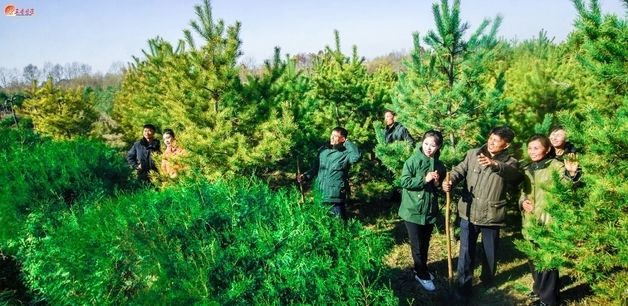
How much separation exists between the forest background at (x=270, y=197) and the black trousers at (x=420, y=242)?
1.00 ft

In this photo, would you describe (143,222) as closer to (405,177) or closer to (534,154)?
(405,177)

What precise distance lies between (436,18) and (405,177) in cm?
215

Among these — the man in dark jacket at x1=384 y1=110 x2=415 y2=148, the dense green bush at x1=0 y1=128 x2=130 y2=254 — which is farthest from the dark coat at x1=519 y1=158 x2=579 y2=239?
the dense green bush at x1=0 y1=128 x2=130 y2=254

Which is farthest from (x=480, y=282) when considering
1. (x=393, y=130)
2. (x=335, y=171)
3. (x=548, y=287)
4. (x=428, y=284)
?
(x=393, y=130)

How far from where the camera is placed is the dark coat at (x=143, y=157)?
22.4 ft

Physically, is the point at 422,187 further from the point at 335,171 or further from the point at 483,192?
the point at 335,171

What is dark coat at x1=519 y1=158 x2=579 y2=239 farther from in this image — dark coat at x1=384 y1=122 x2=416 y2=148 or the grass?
dark coat at x1=384 y1=122 x2=416 y2=148

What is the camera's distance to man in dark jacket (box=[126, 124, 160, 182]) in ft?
22.4

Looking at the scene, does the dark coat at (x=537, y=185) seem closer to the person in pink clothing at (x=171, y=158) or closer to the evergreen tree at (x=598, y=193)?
the evergreen tree at (x=598, y=193)

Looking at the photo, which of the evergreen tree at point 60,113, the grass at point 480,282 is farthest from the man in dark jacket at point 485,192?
the evergreen tree at point 60,113

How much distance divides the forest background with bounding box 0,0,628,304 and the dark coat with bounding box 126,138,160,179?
3.71 feet

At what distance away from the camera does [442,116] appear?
16.2ft

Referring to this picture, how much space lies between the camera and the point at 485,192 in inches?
155

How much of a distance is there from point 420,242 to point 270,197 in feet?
7.48
